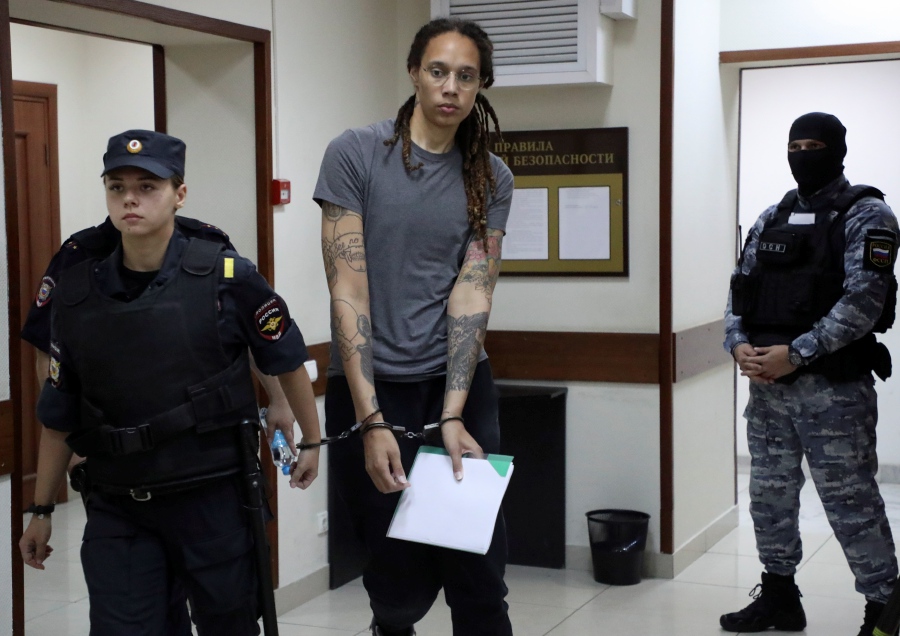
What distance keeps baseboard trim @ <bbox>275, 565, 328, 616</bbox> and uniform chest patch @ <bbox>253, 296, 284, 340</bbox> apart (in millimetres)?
1939

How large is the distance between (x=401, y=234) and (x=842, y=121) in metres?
4.74

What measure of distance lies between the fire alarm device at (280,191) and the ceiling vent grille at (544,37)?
1.01m

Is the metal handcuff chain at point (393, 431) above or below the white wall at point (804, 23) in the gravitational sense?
below

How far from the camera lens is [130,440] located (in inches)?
88.0

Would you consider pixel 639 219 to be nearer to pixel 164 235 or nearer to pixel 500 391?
pixel 500 391

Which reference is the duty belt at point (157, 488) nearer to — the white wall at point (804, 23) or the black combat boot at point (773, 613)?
the black combat boot at point (773, 613)

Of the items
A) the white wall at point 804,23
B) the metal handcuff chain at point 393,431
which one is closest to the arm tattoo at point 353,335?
the metal handcuff chain at point 393,431

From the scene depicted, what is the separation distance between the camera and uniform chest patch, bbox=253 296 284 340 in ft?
7.73

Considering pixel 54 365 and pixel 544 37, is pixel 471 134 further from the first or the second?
pixel 544 37

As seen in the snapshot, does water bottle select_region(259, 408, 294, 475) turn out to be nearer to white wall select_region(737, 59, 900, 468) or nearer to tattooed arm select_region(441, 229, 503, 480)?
tattooed arm select_region(441, 229, 503, 480)

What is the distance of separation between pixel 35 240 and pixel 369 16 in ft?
7.31

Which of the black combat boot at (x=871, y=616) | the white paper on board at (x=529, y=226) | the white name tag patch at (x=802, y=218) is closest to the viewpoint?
the black combat boot at (x=871, y=616)

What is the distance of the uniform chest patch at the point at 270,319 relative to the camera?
2.36 m

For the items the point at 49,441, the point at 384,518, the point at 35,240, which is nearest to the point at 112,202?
the point at 49,441
